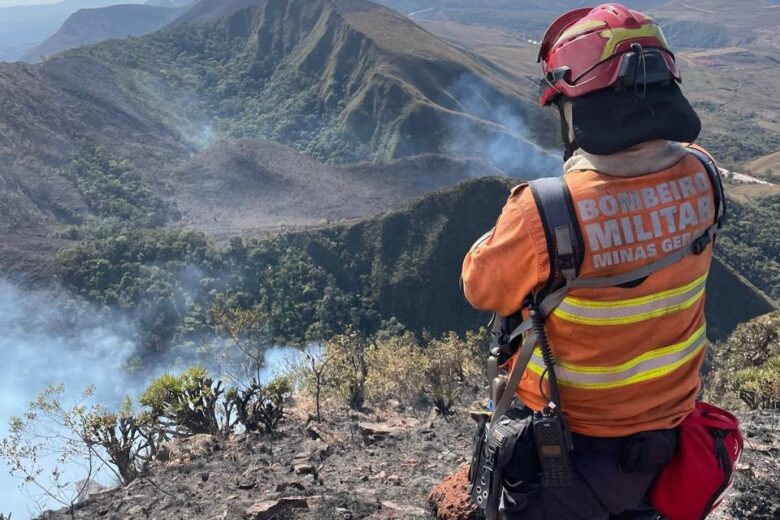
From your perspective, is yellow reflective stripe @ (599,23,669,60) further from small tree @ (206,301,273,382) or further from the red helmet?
small tree @ (206,301,273,382)

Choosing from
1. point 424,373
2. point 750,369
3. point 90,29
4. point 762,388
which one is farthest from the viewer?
point 90,29

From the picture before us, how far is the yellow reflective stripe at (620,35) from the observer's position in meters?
1.91

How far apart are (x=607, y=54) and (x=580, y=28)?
17 centimetres

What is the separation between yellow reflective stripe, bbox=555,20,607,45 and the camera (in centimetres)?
198

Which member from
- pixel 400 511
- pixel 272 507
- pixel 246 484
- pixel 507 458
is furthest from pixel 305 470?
pixel 507 458

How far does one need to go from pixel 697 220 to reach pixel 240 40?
101 metres

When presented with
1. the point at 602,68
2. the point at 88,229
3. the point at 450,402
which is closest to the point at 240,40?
the point at 88,229

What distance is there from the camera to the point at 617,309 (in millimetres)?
1836

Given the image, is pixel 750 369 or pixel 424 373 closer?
pixel 750 369

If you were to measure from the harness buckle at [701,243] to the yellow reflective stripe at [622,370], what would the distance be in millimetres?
308

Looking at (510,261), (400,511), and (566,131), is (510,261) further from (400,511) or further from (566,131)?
(400,511)

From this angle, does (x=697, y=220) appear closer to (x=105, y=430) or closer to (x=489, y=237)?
(x=489, y=237)

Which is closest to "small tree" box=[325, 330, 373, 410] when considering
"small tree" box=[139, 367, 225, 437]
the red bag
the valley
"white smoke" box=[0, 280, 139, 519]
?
the valley

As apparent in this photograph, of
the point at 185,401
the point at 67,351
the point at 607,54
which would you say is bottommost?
the point at 67,351
